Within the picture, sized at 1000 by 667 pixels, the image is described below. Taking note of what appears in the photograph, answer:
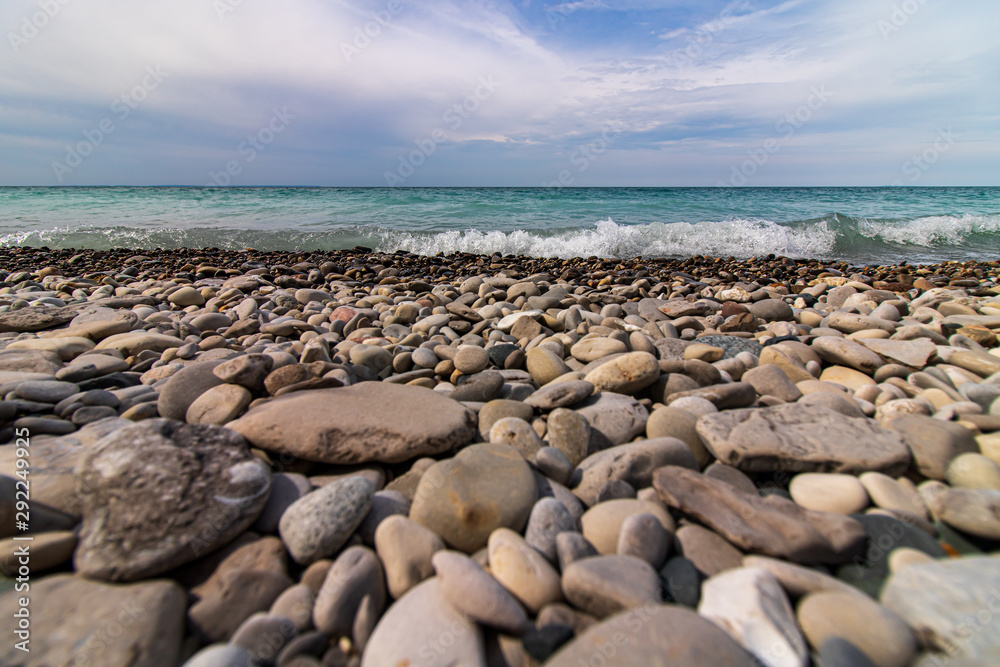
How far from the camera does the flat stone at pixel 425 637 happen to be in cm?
110

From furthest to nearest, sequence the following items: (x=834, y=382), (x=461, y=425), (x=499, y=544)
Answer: (x=834, y=382)
(x=461, y=425)
(x=499, y=544)

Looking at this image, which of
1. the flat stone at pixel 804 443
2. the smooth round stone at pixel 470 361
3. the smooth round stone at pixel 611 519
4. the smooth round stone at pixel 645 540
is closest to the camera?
the smooth round stone at pixel 645 540

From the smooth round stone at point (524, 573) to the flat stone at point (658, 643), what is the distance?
0.15 metres

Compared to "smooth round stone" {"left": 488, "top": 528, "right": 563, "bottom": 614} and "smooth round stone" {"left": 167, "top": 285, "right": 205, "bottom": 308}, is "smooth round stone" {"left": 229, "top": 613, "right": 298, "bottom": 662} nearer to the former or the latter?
"smooth round stone" {"left": 488, "top": 528, "right": 563, "bottom": 614}

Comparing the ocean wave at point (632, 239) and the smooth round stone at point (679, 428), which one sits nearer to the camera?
the smooth round stone at point (679, 428)

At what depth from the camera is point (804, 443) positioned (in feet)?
5.93

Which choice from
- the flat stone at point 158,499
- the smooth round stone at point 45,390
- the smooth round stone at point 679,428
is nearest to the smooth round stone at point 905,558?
the smooth round stone at point 679,428

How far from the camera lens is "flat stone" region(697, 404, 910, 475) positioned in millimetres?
1732

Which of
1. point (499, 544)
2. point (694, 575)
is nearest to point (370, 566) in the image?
point (499, 544)

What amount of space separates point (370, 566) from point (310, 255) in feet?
28.3

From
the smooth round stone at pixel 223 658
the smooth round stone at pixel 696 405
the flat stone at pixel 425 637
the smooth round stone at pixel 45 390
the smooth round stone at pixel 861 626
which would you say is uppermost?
the smooth round stone at pixel 45 390

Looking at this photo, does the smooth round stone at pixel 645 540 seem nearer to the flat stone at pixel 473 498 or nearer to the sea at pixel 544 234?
the flat stone at pixel 473 498

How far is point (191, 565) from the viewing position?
1.37 m

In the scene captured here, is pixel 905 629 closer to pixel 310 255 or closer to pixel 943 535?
pixel 943 535
